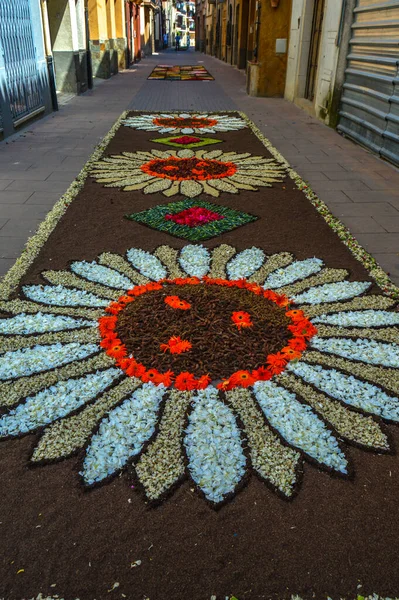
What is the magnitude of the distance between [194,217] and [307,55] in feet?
30.9

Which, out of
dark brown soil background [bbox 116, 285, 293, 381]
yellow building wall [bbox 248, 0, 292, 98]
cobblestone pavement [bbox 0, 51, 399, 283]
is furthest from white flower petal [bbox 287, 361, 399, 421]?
yellow building wall [bbox 248, 0, 292, 98]

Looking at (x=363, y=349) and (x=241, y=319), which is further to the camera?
(x=241, y=319)

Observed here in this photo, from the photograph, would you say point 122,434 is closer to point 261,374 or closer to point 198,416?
point 198,416

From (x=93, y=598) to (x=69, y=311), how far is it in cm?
194

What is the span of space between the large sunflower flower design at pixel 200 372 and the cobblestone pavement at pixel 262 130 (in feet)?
2.93

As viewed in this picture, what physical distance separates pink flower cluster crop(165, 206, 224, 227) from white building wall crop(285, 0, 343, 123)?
6.14 metres

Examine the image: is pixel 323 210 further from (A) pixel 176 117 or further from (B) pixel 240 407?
(A) pixel 176 117

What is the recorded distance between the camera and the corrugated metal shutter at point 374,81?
23.2 ft

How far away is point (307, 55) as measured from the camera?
12.2 meters

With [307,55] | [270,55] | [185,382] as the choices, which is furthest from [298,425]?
[270,55]

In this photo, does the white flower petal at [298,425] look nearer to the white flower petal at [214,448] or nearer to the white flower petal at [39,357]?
the white flower petal at [214,448]

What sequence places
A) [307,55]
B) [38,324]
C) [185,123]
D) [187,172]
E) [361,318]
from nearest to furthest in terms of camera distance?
1. [38,324]
2. [361,318]
3. [187,172]
4. [185,123]
5. [307,55]

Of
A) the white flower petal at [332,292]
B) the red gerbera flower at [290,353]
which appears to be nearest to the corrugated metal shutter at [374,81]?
the white flower petal at [332,292]

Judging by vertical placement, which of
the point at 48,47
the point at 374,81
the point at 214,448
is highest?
the point at 48,47
